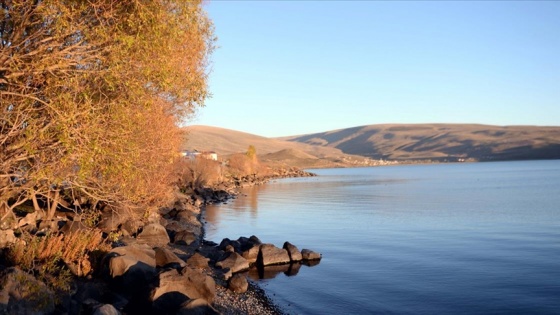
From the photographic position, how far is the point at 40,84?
14.7 metres

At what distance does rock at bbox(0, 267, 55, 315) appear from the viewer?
11.4 m

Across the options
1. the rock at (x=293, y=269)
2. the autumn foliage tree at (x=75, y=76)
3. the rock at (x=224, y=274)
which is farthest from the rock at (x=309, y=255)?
the autumn foliage tree at (x=75, y=76)

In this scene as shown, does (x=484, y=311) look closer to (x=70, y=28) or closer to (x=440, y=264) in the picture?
(x=440, y=264)

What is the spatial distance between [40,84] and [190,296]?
7882mm

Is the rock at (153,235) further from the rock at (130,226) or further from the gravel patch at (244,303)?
the gravel patch at (244,303)

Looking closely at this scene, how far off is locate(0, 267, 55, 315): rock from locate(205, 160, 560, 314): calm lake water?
30.0 ft

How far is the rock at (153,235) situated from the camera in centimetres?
2600

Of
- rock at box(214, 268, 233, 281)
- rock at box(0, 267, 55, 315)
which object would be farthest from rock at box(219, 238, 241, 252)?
rock at box(0, 267, 55, 315)

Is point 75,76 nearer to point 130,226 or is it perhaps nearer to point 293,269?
point 130,226

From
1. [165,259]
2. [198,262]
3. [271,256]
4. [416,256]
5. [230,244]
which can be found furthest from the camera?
[230,244]

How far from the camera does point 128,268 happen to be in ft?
54.0

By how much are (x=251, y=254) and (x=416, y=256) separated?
9323 mm

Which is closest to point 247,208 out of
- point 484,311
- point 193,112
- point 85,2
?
point 193,112

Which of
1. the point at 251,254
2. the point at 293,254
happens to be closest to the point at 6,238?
the point at 251,254
